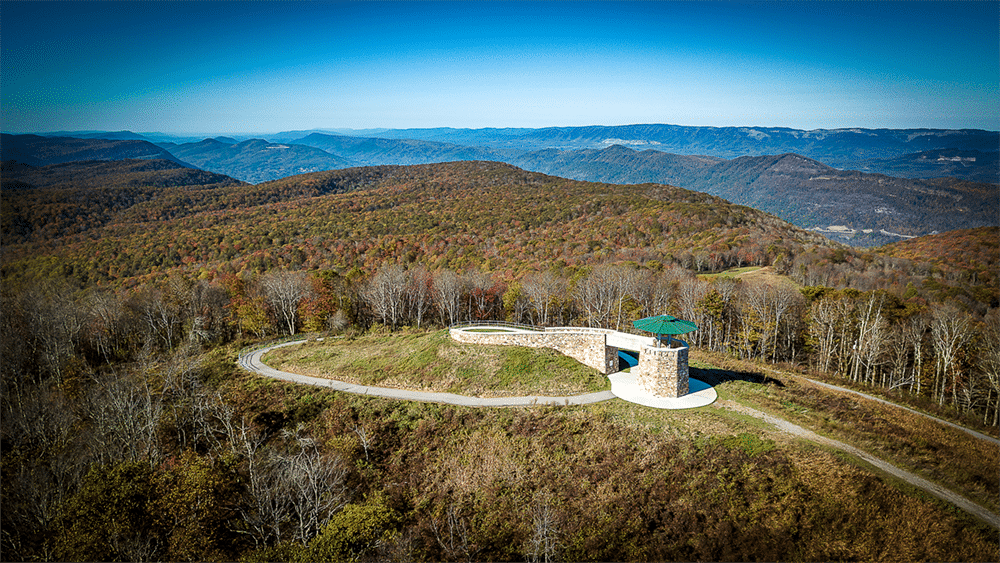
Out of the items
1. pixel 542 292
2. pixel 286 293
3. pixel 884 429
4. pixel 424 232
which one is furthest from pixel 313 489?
pixel 424 232

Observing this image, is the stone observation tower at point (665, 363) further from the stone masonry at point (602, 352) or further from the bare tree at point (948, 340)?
the bare tree at point (948, 340)

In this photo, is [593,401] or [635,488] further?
[593,401]

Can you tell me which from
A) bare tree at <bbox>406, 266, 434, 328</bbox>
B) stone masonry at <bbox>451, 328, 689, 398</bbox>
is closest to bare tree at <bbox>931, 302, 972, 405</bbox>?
stone masonry at <bbox>451, 328, 689, 398</bbox>

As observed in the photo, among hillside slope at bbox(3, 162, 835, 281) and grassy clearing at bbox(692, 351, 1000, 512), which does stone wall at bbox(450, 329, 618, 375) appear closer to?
grassy clearing at bbox(692, 351, 1000, 512)

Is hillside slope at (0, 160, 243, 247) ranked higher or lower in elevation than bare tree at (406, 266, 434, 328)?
higher

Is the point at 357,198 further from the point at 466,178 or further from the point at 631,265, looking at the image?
the point at 631,265

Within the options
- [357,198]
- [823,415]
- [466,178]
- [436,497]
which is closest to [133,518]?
[436,497]

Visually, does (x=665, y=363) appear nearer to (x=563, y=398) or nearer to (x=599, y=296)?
(x=563, y=398)
